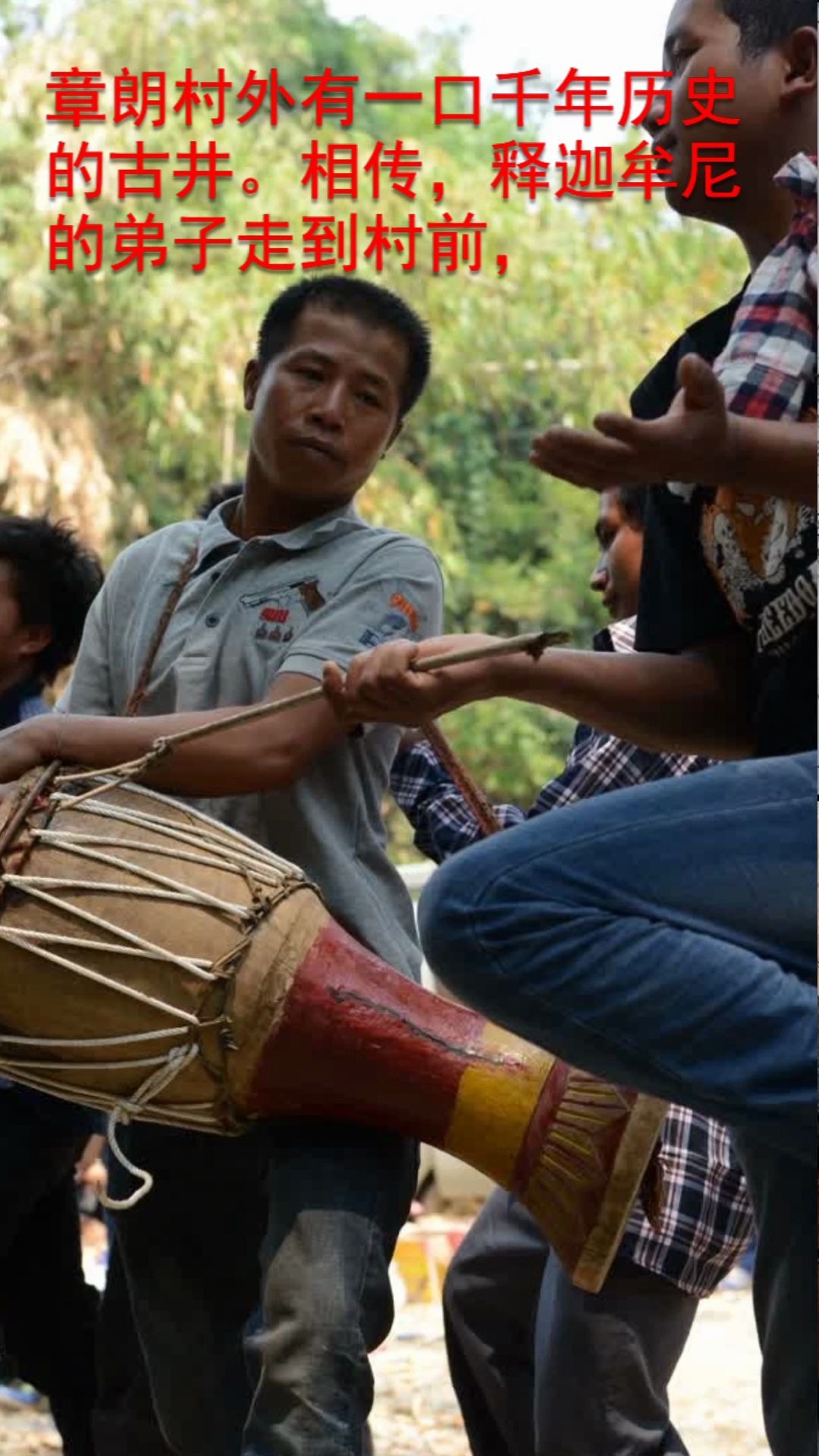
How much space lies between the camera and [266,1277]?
8.34ft

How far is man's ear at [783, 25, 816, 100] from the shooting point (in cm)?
226

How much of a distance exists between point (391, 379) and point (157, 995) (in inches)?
37.5

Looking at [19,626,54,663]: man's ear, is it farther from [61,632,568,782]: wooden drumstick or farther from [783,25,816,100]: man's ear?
[783,25,816,100]: man's ear

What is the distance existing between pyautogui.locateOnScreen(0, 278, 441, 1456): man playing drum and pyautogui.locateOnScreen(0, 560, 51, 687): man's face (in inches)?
19.9

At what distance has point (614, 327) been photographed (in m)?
9.98

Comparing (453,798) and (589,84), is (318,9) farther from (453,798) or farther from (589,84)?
(453,798)

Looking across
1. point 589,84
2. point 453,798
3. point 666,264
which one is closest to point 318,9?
point 666,264

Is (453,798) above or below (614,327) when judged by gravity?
below

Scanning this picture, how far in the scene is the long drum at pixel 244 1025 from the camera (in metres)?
2.56

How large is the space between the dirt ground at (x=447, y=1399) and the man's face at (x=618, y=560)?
177cm

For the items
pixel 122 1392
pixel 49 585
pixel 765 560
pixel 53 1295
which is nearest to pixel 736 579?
pixel 765 560

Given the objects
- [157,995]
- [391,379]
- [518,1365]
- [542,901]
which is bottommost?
[518,1365]

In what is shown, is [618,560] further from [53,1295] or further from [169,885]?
[53,1295]

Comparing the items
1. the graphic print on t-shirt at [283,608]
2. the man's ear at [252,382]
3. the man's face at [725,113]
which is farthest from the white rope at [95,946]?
the man's face at [725,113]
